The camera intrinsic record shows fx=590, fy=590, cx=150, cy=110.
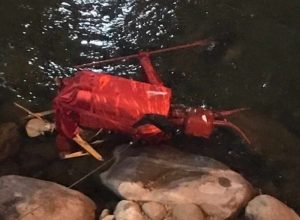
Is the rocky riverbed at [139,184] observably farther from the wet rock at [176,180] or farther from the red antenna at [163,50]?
the red antenna at [163,50]

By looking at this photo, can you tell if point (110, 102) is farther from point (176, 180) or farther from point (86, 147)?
point (176, 180)

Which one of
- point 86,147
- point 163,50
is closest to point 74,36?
point 163,50

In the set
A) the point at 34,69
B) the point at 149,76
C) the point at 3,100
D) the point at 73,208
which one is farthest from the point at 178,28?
the point at 73,208

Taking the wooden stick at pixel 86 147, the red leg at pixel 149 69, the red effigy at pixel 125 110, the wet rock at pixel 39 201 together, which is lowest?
the wet rock at pixel 39 201

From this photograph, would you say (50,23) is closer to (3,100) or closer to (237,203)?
(3,100)

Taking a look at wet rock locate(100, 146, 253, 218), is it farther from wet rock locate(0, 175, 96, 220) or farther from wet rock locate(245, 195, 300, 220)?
wet rock locate(0, 175, 96, 220)

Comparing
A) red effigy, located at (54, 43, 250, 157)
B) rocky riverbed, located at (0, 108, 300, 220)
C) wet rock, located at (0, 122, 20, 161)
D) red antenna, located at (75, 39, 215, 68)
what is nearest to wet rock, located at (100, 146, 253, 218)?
rocky riverbed, located at (0, 108, 300, 220)

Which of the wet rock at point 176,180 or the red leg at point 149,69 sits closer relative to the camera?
the wet rock at point 176,180

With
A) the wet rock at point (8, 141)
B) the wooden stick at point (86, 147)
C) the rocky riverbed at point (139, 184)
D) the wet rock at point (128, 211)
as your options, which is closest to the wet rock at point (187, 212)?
the rocky riverbed at point (139, 184)
